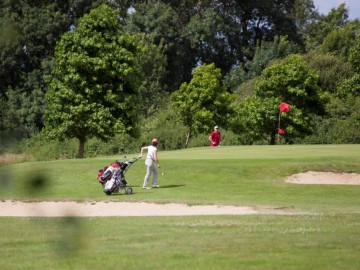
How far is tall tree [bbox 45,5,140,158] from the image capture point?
124ft

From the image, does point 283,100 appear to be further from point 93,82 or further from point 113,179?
point 113,179

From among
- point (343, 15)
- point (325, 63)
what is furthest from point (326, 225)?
point (343, 15)

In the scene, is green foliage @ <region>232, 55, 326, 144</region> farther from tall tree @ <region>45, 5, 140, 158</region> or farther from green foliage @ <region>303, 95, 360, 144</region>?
tall tree @ <region>45, 5, 140, 158</region>

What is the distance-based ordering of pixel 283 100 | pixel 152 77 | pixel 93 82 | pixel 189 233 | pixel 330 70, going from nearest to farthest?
pixel 189 233 → pixel 93 82 → pixel 283 100 → pixel 330 70 → pixel 152 77

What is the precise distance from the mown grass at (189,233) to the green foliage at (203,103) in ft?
86.8

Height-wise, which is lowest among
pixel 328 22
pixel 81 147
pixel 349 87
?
pixel 81 147

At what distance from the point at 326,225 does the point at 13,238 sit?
17.5ft

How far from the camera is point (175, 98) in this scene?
51.8m

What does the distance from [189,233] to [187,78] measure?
6837 cm

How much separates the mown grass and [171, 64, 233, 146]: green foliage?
1041 inches

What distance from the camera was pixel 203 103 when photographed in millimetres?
49844

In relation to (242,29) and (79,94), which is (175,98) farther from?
(242,29)

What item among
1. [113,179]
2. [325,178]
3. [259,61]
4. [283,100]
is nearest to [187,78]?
[259,61]

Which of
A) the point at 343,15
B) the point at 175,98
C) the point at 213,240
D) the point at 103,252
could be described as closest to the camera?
the point at 103,252
